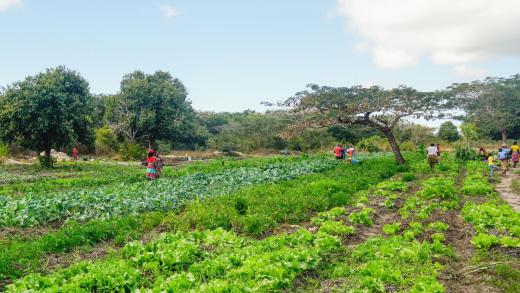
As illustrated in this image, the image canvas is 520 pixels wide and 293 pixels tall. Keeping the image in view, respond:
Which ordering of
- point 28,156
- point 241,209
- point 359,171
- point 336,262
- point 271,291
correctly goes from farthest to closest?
1. point 28,156
2. point 359,171
3. point 241,209
4. point 336,262
5. point 271,291

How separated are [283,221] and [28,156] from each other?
135 feet

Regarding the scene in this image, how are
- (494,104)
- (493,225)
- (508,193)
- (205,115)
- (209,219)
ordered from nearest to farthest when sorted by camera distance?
(493,225)
(209,219)
(508,193)
(494,104)
(205,115)

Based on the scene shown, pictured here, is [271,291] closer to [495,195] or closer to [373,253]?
[373,253]

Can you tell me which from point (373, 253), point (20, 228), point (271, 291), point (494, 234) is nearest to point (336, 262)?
point (373, 253)

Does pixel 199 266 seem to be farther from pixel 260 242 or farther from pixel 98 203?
pixel 98 203

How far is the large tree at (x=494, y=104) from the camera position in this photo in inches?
2144

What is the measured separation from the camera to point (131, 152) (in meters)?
44.7

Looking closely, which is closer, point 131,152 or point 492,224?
point 492,224

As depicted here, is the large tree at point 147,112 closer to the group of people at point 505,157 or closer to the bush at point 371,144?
the bush at point 371,144

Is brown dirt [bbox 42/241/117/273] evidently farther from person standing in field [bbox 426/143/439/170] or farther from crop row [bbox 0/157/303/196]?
person standing in field [bbox 426/143/439/170]

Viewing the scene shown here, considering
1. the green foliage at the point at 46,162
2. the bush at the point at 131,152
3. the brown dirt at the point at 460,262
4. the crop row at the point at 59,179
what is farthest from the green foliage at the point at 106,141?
the brown dirt at the point at 460,262

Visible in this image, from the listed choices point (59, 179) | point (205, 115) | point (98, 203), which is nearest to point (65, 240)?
point (98, 203)

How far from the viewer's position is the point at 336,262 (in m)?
8.48

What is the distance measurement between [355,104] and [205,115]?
5606cm
